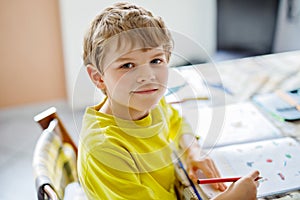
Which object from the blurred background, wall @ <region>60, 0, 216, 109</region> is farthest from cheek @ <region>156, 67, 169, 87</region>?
wall @ <region>60, 0, 216, 109</region>

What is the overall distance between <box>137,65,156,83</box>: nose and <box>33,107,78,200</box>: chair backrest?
0.29m

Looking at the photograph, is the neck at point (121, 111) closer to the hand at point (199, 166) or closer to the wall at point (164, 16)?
the hand at point (199, 166)

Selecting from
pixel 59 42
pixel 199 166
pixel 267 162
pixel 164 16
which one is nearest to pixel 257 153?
pixel 267 162

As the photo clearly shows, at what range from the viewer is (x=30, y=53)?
2.24m

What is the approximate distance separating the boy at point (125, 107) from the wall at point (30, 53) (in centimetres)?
144

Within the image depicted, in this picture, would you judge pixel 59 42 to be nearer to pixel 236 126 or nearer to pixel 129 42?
pixel 236 126

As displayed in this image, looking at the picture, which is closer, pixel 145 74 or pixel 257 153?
pixel 145 74

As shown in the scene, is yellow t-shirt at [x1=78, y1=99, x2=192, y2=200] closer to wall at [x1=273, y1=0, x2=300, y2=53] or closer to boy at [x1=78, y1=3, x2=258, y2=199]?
boy at [x1=78, y1=3, x2=258, y2=199]

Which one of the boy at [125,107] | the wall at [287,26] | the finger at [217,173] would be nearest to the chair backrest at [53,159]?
the boy at [125,107]

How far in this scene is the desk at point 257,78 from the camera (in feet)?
3.59

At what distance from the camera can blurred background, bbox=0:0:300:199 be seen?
1.63 m

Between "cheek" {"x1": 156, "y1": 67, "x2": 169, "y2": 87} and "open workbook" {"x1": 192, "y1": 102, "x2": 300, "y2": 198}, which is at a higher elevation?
"cheek" {"x1": 156, "y1": 67, "x2": 169, "y2": 87}

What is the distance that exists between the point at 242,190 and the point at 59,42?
1693 millimetres

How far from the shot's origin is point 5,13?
214cm
